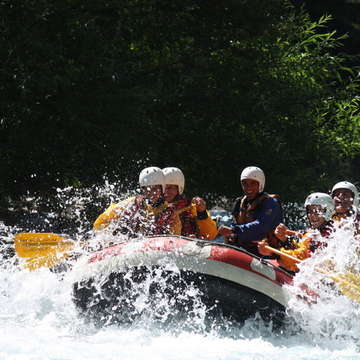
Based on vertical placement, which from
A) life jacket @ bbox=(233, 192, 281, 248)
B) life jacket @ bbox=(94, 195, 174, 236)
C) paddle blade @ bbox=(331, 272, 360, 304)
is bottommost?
paddle blade @ bbox=(331, 272, 360, 304)

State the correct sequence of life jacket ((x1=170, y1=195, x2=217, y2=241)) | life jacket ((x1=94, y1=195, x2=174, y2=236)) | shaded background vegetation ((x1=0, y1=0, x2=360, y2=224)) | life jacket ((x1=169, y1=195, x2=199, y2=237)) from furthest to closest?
shaded background vegetation ((x1=0, y1=0, x2=360, y2=224)) → life jacket ((x1=170, y1=195, x2=217, y2=241)) → life jacket ((x1=169, y1=195, x2=199, y2=237)) → life jacket ((x1=94, y1=195, x2=174, y2=236))

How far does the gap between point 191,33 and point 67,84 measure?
3.17 metres

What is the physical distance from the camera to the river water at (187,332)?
5.90 meters

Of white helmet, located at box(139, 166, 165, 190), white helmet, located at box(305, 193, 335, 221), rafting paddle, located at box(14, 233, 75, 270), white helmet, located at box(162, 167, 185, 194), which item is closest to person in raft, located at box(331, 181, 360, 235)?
white helmet, located at box(305, 193, 335, 221)

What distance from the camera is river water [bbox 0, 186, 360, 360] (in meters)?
5.90

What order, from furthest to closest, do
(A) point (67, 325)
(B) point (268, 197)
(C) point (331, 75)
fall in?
(C) point (331, 75) < (B) point (268, 197) < (A) point (67, 325)

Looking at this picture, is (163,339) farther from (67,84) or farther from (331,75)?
(331,75)

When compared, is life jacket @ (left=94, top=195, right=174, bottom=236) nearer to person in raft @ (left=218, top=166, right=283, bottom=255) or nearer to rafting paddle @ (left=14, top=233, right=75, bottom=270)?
rafting paddle @ (left=14, top=233, right=75, bottom=270)

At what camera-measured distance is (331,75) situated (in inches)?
602

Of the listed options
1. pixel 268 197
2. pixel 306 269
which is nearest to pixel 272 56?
pixel 268 197

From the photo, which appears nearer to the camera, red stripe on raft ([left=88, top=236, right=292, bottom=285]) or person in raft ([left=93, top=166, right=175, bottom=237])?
red stripe on raft ([left=88, top=236, right=292, bottom=285])

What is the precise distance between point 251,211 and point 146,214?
3.45 feet

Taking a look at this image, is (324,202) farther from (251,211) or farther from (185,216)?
(185,216)

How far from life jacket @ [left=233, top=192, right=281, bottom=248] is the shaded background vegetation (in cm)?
444
